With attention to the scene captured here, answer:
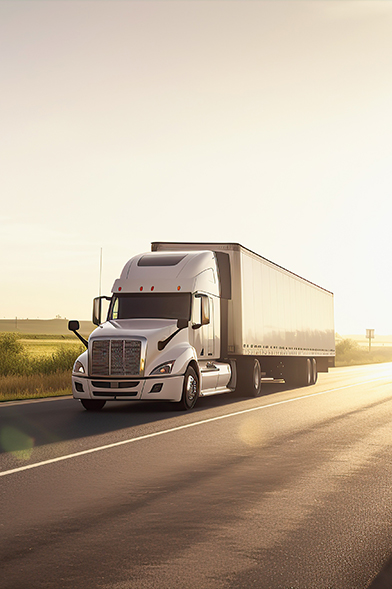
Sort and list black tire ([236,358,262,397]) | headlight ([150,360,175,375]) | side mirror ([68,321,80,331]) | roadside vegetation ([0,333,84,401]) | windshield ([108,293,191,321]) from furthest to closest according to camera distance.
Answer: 1. roadside vegetation ([0,333,84,401])
2. black tire ([236,358,262,397])
3. side mirror ([68,321,80,331])
4. windshield ([108,293,191,321])
5. headlight ([150,360,175,375])

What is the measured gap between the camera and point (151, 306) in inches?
676

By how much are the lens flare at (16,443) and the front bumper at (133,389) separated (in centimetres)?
315

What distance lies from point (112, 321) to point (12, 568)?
12.1 meters

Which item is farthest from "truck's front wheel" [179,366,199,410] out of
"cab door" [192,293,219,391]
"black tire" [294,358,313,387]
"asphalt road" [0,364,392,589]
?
"black tire" [294,358,313,387]

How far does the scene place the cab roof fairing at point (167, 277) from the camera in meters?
17.2

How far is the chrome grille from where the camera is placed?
50.3ft

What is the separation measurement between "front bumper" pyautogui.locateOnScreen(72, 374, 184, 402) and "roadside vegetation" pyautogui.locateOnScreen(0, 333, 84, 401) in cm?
490

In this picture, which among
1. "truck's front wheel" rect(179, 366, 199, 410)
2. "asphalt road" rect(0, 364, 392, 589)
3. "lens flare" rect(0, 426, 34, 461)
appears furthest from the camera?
"truck's front wheel" rect(179, 366, 199, 410)

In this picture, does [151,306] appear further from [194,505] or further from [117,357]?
[194,505]

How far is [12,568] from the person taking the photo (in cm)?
491

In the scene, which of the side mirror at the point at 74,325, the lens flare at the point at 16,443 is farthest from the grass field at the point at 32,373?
the lens flare at the point at 16,443

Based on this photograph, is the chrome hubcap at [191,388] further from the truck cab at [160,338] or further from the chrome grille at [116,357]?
the chrome grille at [116,357]

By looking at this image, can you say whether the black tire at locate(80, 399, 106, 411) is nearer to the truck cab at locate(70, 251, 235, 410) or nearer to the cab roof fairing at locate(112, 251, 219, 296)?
the truck cab at locate(70, 251, 235, 410)

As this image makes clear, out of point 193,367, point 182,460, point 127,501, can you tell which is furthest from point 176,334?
point 127,501
